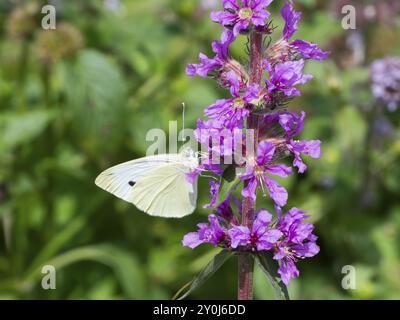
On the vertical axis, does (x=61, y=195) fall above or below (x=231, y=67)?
above

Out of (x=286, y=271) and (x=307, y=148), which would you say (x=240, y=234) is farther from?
→ (x=307, y=148)

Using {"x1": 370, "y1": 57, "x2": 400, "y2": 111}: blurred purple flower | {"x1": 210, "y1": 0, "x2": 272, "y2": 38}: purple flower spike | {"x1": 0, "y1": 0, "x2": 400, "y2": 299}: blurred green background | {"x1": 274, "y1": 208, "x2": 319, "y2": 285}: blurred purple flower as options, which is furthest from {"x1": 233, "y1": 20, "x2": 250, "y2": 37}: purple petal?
{"x1": 370, "y1": 57, "x2": 400, "y2": 111}: blurred purple flower

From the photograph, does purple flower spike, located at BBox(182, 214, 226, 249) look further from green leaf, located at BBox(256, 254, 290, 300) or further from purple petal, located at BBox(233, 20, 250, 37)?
purple petal, located at BBox(233, 20, 250, 37)

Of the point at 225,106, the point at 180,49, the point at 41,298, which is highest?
the point at 180,49

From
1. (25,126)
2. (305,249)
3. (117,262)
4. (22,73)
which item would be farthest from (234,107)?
(22,73)

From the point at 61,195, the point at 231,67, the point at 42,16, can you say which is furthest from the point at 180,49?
the point at 231,67

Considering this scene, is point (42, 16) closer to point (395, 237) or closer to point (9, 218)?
point (9, 218)
